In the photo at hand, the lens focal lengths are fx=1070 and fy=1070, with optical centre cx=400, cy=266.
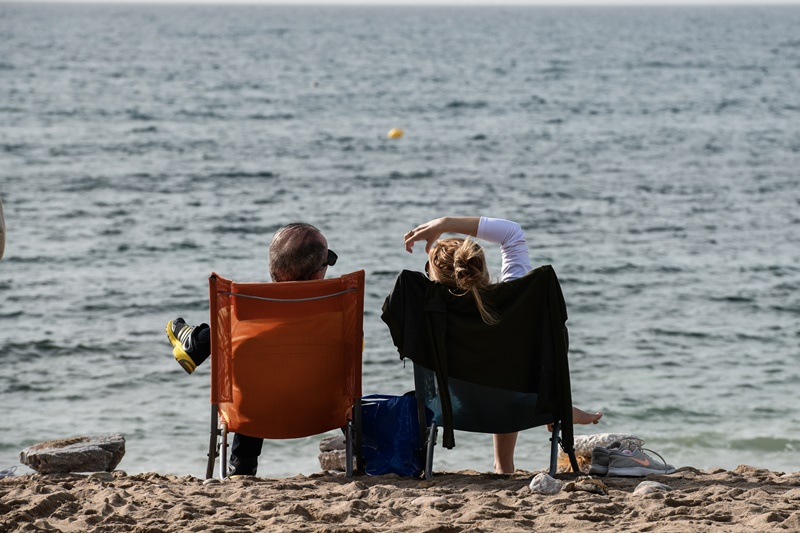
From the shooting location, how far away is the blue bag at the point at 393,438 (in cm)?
445

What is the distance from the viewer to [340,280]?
4.17 metres

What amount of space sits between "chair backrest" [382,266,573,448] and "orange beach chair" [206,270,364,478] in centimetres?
22

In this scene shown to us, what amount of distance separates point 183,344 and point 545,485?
155 cm

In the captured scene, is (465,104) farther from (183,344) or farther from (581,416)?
(183,344)

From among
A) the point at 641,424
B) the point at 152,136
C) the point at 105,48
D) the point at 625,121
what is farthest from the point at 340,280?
the point at 105,48

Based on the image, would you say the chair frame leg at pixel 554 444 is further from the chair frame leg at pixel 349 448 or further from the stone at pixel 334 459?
the stone at pixel 334 459

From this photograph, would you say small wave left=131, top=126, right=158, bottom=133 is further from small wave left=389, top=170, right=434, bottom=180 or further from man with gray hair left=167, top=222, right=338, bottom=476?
man with gray hair left=167, top=222, right=338, bottom=476

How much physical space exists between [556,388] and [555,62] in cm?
5143

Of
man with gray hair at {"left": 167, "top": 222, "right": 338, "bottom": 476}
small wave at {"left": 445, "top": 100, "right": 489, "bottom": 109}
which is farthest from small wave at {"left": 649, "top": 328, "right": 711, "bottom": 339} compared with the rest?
small wave at {"left": 445, "top": 100, "right": 489, "bottom": 109}

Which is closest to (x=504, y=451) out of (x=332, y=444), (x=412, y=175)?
(x=332, y=444)

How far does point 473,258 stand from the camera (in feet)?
13.8

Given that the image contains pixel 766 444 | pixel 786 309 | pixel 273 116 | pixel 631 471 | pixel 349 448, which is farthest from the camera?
pixel 273 116

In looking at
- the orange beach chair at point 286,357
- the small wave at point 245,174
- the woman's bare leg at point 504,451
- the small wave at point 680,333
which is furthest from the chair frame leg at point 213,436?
the small wave at point 245,174

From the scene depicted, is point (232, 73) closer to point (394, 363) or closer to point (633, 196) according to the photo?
point (633, 196)
